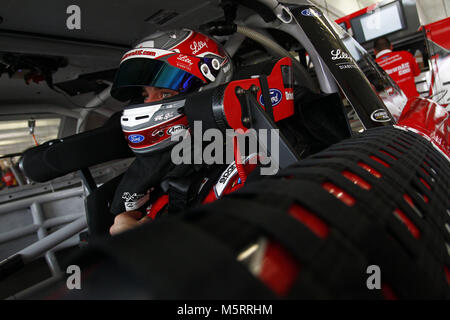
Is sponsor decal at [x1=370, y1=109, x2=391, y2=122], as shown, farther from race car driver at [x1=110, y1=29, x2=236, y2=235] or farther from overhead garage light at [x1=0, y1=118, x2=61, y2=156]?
overhead garage light at [x1=0, y1=118, x2=61, y2=156]

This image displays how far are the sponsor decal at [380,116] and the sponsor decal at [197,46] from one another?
0.59m

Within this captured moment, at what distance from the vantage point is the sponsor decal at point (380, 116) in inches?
34.0

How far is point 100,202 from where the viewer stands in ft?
3.97

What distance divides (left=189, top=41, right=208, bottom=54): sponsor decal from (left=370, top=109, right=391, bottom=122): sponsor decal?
1.94ft

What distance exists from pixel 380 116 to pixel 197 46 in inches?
24.7

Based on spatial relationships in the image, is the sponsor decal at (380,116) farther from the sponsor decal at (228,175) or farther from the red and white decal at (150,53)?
the red and white decal at (150,53)

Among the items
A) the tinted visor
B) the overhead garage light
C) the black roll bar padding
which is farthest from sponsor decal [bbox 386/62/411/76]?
the overhead garage light

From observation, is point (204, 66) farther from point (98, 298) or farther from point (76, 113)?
point (76, 113)

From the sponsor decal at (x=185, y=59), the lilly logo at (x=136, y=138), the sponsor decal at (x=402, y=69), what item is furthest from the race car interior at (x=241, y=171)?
the sponsor decal at (x=402, y=69)

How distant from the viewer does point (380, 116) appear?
87 cm

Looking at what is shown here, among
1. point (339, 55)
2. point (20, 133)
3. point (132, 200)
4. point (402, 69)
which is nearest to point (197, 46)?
point (339, 55)

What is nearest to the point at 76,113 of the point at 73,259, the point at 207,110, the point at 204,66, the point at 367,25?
the point at 204,66

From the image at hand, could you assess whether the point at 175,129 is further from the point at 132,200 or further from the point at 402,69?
the point at 402,69

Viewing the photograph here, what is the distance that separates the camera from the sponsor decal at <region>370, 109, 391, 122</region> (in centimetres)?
86
